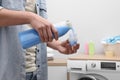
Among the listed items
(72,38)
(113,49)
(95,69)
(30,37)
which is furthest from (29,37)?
(113,49)

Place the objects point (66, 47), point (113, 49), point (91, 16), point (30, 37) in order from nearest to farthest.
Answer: point (30, 37), point (66, 47), point (113, 49), point (91, 16)

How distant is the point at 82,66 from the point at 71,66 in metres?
0.10

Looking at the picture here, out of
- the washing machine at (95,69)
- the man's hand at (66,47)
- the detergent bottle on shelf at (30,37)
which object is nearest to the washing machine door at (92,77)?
the washing machine at (95,69)

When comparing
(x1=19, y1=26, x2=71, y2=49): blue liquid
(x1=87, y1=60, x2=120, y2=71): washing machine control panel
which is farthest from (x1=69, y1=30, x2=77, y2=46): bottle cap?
(x1=87, y1=60, x2=120, y2=71): washing machine control panel

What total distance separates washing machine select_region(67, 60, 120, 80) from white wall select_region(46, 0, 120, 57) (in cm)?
56

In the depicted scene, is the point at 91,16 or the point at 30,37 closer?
the point at 30,37

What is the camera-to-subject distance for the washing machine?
6.32 feet

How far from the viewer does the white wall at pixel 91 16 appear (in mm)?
2459

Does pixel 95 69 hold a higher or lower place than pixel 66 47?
lower

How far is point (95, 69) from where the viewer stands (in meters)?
1.94

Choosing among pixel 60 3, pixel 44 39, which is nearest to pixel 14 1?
pixel 44 39

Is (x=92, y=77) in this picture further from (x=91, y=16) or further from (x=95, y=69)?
(x=91, y=16)

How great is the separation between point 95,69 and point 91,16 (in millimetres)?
770

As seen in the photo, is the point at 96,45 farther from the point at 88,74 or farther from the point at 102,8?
the point at 88,74
